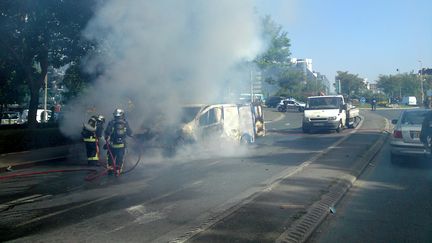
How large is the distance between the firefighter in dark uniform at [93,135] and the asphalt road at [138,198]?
834 millimetres

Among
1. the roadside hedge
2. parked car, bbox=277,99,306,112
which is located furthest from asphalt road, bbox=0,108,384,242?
parked car, bbox=277,99,306,112

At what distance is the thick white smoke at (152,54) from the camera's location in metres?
11.1

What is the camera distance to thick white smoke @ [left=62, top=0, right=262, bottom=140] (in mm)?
11141

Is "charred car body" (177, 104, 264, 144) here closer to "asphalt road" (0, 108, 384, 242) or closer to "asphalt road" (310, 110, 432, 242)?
"asphalt road" (0, 108, 384, 242)

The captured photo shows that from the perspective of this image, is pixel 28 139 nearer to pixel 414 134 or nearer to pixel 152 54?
pixel 152 54

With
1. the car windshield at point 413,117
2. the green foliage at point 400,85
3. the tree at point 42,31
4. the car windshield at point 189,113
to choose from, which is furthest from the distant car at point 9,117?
the green foliage at point 400,85

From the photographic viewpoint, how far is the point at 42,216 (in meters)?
5.71

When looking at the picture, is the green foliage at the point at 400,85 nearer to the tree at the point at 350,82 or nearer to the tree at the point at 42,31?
the tree at the point at 350,82

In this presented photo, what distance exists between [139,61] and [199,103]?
8.54 feet

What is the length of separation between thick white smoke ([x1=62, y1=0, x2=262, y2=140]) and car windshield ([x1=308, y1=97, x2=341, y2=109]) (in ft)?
27.5

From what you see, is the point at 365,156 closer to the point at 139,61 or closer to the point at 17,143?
the point at 139,61

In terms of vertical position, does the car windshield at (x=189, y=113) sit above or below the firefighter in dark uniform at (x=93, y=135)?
above

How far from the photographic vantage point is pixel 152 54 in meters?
11.4

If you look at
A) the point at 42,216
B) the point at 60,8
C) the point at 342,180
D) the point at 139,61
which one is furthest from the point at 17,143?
the point at 342,180
